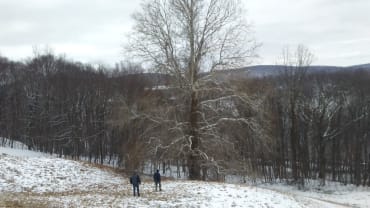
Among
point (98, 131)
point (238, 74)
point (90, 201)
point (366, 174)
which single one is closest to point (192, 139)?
point (238, 74)

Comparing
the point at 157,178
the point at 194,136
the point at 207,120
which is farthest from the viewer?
the point at 207,120

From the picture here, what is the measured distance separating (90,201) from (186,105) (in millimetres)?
11357

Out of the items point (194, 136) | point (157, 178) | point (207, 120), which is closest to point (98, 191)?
point (157, 178)

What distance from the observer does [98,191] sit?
23.4 m

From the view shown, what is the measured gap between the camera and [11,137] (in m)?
80.4

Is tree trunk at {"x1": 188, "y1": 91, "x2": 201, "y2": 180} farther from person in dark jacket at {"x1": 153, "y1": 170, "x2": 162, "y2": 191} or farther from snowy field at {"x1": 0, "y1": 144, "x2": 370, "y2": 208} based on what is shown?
person in dark jacket at {"x1": 153, "y1": 170, "x2": 162, "y2": 191}

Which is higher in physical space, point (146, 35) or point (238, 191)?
point (146, 35)

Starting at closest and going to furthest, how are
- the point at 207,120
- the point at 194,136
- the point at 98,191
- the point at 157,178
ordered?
1. the point at 157,178
2. the point at 98,191
3. the point at 194,136
4. the point at 207,120

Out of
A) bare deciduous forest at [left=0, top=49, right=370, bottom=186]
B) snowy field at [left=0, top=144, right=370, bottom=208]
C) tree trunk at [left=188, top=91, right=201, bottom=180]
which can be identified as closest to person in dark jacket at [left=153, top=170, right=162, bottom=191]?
snowy field at [left=0, top=144, right=370, bottom=208]

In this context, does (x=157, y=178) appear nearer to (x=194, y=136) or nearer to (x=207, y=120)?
→ (x=194, y=136)

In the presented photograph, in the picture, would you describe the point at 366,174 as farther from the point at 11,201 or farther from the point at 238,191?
the point at 11,201

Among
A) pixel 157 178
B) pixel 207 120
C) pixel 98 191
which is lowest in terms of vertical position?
pixel 98 191

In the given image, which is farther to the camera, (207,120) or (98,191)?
(207,120)

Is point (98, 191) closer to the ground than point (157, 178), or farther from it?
closer to the ground
